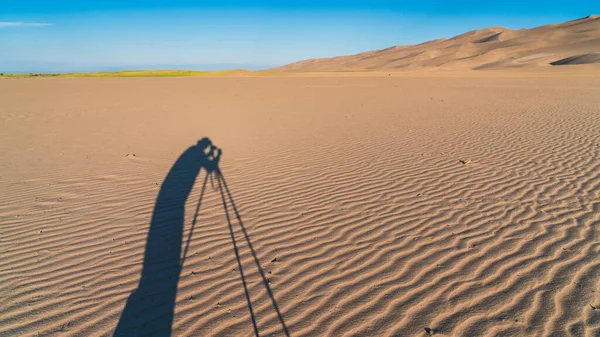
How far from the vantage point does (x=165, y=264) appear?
163 inches

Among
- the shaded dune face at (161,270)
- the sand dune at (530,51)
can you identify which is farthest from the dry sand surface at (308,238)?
the sand dune at (530,51)

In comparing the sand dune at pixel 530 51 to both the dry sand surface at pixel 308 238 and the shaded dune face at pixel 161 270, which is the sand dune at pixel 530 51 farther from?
the shaded dune face at pixel 161 270

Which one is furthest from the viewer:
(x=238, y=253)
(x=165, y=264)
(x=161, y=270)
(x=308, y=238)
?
(x=308, y=238)

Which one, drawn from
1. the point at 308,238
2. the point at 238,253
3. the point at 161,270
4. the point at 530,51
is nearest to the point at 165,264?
the point at 161,270

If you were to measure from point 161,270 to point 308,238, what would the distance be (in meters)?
1.92

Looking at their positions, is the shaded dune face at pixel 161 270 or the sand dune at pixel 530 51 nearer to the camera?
the shaded dune face at pixel 161 270

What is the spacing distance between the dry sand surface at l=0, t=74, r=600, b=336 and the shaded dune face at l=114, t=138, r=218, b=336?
20mm

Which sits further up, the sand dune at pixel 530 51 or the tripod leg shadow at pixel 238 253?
the sand dune at pixel 530 51

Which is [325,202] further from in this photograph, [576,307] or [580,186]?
[580,186]

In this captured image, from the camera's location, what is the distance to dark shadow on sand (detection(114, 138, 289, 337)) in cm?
326

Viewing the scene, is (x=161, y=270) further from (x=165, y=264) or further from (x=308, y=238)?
(x=308, y=238)

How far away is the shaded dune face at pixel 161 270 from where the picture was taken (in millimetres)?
3250

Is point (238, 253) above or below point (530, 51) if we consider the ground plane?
below

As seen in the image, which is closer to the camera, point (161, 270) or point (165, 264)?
point (161, 270)
